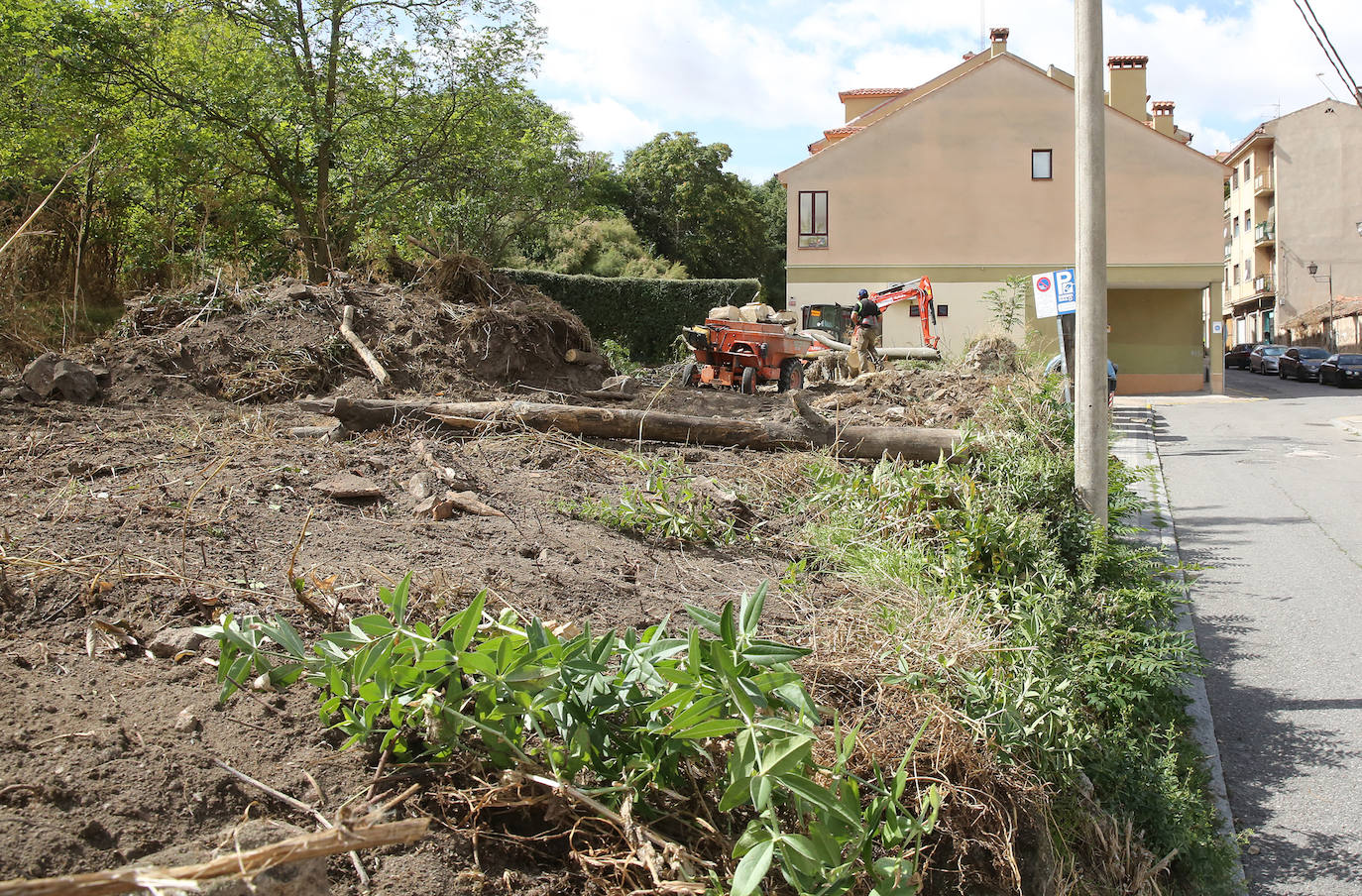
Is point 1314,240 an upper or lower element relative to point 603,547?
upper

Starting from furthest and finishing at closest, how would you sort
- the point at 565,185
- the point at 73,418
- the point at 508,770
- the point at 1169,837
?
1. the point at 565,185
2. the point at 73,418
3. the point at 1169,837
4. the point at 508,770

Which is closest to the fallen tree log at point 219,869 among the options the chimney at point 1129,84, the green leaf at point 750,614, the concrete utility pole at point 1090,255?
the green leaf at point 750,614

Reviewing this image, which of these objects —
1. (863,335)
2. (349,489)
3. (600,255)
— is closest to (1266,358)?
(600,255)

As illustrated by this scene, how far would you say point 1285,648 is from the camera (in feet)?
23.2

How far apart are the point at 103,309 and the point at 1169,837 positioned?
14780 millimetres

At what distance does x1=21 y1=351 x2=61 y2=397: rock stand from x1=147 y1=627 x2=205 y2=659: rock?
654cm

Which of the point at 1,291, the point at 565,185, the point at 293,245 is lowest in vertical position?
the point at 1,291

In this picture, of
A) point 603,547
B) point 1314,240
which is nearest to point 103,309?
point 603,547

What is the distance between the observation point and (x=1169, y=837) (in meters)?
4.22

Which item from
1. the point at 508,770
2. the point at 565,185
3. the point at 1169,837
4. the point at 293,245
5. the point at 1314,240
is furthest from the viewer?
the point at 1314,240

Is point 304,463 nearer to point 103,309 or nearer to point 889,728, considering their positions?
point 889,728

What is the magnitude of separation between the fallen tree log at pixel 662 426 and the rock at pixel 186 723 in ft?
17.8

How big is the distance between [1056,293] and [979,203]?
75.3 feet

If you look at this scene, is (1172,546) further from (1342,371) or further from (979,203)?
(1342,371)
